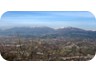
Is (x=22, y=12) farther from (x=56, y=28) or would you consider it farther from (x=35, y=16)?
(x=56, y=28)

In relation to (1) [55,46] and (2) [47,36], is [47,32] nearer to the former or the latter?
(2) [47,36]

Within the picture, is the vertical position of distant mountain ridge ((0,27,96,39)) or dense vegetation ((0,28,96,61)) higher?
distant mountain ridge ((0,27,96,39))

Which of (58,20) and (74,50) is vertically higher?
(58,20)

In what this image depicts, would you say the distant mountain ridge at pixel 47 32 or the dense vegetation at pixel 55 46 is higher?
the distant mountain ridge at pixel 47 32

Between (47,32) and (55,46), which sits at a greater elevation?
(47,32)

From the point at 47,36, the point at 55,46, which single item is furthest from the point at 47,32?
the point at 55,46
